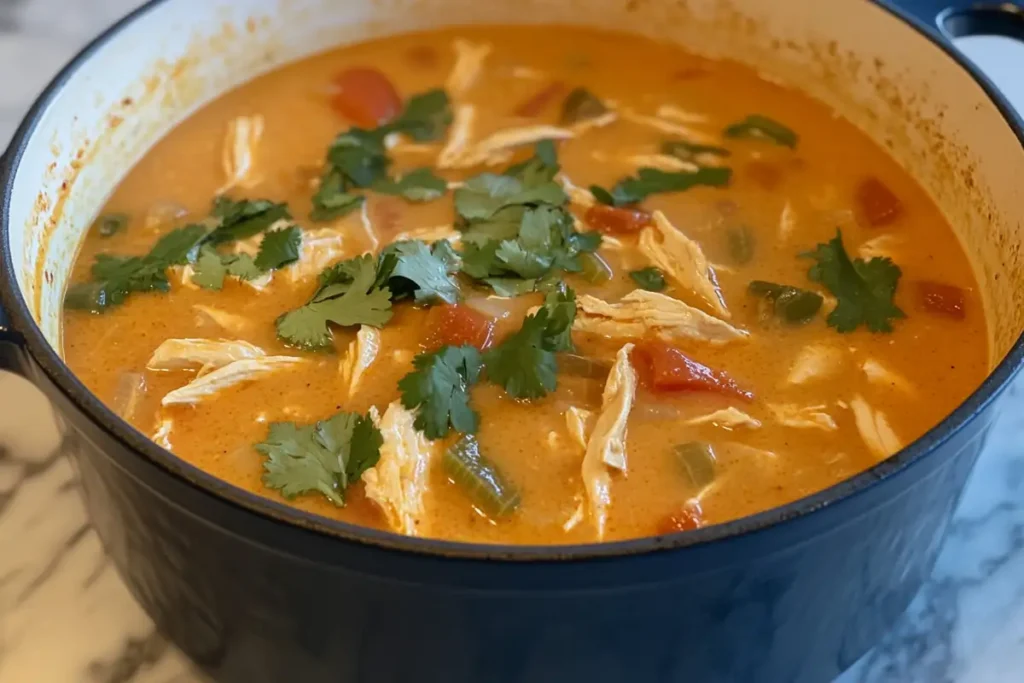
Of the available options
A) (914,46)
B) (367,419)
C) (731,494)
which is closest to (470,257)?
(367,419)

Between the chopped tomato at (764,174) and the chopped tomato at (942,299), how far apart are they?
30 cm

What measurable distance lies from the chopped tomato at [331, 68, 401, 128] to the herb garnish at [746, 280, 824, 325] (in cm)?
78

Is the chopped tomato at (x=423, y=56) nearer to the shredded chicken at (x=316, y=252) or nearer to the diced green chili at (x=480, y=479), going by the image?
the shredded chicken at (x=316, y=252)

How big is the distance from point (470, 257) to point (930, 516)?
27.8 inches

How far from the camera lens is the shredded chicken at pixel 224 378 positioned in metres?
1.40

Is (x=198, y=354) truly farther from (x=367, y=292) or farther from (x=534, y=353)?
(x=534, y=353)

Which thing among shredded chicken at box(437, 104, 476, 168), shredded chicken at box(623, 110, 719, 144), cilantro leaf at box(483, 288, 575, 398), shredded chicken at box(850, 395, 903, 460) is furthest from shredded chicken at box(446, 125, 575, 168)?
shredded chicken at box(850, 395, 903, 460)

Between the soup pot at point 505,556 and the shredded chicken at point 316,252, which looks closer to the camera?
the soup pot at point 505,556

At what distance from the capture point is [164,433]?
1376mm

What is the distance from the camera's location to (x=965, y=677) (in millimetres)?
1354

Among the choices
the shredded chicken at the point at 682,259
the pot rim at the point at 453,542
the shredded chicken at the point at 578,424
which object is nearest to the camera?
the pot rim at the point at 453,542

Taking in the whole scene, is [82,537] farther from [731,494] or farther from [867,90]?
[867,90]

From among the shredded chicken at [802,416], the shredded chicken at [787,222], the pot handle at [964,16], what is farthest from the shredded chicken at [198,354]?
the pot handle at [964,16]

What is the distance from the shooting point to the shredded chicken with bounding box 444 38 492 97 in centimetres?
201
